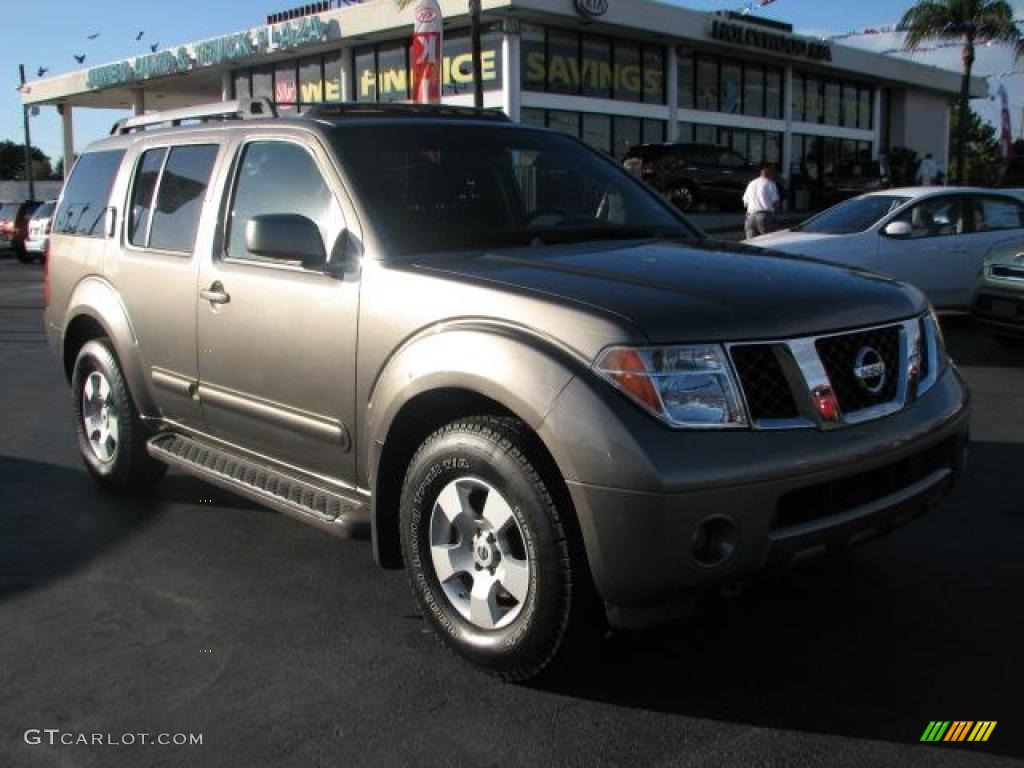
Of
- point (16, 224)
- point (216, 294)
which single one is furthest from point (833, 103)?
point (216, 294)

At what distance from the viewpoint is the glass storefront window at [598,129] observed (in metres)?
29.1

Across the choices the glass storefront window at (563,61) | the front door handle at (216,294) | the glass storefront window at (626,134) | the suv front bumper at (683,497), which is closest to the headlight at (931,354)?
the suv front bumper at (683,497)

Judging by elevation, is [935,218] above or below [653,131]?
below

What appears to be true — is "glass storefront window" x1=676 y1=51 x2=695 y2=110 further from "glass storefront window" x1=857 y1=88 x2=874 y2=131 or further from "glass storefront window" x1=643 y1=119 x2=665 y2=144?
"glass storefront window" x1=857 y1=88 x2=874 y2=131

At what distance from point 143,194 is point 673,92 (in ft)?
92.0

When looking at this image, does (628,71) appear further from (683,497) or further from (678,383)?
(683,497)

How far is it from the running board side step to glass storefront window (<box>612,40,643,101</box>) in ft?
87.8

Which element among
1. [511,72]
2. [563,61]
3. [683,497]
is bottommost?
[683,497]

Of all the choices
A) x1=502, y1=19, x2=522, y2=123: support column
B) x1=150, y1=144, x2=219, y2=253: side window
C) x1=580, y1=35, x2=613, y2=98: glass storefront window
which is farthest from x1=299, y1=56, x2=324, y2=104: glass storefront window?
x1=150, y1=144, x2=219, y2=253: side window

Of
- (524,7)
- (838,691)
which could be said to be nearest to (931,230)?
(838,691)

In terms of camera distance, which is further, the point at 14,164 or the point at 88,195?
the point at 14,164

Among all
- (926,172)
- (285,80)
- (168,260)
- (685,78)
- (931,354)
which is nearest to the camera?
(931,354)

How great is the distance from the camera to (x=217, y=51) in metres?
32.8

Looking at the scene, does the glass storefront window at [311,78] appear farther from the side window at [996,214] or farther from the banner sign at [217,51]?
the side window at [996,214]
